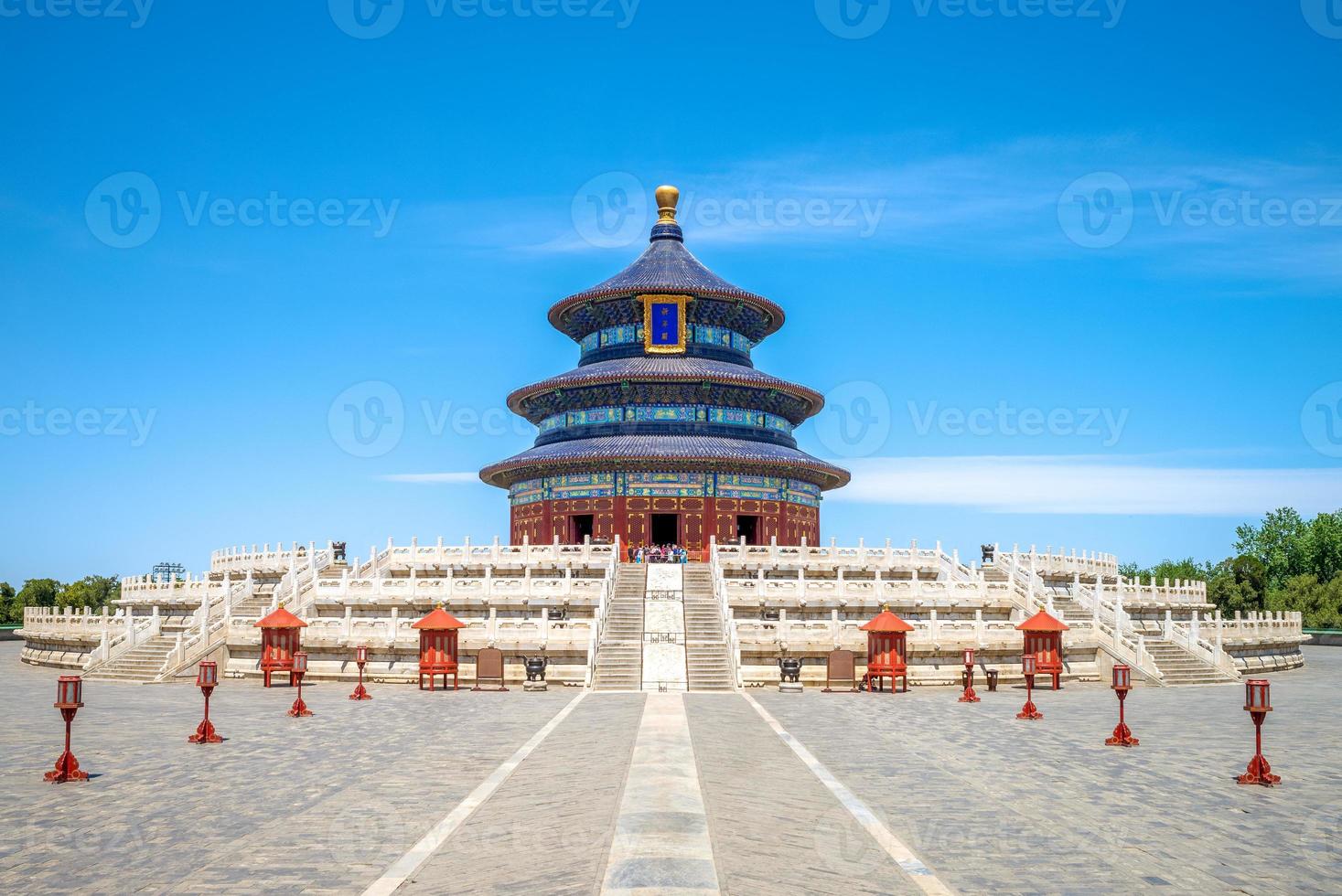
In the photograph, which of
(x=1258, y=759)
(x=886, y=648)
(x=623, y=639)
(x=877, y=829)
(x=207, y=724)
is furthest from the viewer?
(x=623, y=639)

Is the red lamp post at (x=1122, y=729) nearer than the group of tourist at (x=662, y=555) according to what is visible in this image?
Yes

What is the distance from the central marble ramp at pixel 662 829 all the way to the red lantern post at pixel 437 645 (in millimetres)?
13813

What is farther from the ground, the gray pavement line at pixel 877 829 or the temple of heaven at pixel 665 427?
the temple of heaven at pixel 665 427

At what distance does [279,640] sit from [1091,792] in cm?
2534

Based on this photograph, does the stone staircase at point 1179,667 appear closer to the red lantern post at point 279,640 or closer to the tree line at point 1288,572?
the red lantern post at point 279,640

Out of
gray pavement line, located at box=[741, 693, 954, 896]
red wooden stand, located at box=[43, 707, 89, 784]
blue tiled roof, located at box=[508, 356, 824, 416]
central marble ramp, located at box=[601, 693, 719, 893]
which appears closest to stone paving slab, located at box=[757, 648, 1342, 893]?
gray pavement line, located at box=[741, 693, 954, 896]

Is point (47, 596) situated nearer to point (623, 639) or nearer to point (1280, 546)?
point (623, 639)

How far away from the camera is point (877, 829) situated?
42.1ft

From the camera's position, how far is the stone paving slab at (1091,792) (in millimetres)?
11312

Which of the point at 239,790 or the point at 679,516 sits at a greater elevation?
the point at 679,516

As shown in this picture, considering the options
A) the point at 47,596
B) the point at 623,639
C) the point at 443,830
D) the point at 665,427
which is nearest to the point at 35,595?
the point at 47,596

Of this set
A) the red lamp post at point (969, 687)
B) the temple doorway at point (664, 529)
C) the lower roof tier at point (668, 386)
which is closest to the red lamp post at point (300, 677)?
the red lamp post at point (969, 687)

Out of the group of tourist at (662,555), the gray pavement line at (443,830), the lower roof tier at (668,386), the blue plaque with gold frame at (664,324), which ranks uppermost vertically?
the blue plaque with gold frame at (664,324)

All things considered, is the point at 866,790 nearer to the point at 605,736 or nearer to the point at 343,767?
the point at 605,736
